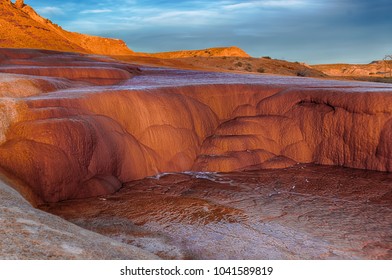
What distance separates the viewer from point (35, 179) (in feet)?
17.4

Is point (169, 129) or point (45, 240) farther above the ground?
point (169, 129)

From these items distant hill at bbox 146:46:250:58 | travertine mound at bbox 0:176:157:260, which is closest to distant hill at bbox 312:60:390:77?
distant hill at bbox 146:46:250:58

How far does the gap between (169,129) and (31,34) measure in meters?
25.1

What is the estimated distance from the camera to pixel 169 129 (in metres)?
7.66

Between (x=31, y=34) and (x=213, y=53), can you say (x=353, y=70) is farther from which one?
(x=31, y=34)

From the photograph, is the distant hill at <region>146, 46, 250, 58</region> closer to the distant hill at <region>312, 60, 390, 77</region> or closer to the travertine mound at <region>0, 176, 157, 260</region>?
the distant hill at <region>312, 60, 390, 77</region>

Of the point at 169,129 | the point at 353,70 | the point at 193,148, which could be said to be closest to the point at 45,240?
the point at 169,129

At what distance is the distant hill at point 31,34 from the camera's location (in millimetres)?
28000

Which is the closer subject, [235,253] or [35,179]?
[235,253]

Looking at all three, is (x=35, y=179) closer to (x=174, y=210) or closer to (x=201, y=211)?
(x=174, y=210)

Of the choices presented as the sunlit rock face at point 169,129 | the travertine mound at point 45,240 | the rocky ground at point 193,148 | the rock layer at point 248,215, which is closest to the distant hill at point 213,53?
the rocky ground at point 193,148

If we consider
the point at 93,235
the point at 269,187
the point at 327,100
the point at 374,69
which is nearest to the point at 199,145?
the point at 269,187

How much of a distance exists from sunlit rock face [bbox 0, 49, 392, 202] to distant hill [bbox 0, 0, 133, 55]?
20.1m

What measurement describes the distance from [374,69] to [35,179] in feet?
169
